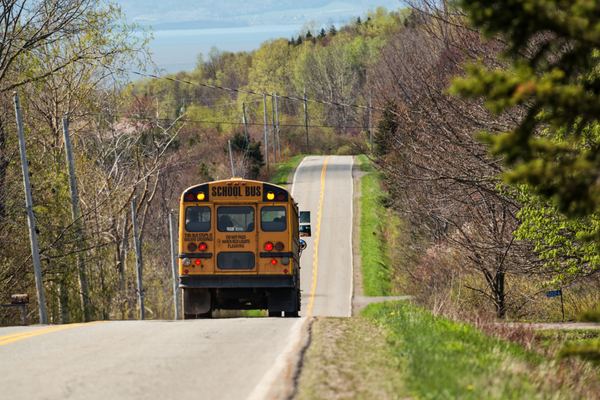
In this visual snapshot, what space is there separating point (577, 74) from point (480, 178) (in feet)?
9.70

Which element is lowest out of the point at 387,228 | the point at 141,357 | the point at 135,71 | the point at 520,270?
the point at 387,228

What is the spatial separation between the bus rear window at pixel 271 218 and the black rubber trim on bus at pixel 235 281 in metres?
1.08

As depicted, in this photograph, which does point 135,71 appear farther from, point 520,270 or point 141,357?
point 141,357

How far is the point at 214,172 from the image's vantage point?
57.1m

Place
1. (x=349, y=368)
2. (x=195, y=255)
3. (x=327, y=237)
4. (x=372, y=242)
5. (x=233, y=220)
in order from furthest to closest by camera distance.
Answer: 1. (x=327, y=237)
2. (x=372, y=242)
3. (x=233, y=220)
4. (x=195, y=255)
5. (x=349, y=368)

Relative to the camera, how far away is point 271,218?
14328mm

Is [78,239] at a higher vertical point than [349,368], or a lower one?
lower

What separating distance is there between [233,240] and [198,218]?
3.06ft

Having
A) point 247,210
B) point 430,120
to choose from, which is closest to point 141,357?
point 247,210

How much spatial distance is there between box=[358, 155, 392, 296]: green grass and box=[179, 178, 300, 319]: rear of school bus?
21.6 metres

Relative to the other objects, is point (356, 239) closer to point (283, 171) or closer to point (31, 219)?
point (283, 171)

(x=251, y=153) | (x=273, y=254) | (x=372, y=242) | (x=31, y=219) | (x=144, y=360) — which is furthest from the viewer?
(x=251, y=153)

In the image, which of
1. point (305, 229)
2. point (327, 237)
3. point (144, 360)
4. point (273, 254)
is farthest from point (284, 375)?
point (327, 237)

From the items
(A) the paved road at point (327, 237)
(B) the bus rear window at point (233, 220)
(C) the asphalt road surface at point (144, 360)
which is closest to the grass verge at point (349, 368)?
(C) the asphalt road surface at point (144, 360)
